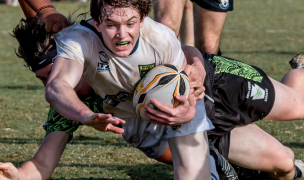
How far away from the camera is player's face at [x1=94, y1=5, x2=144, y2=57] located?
313 centimetres

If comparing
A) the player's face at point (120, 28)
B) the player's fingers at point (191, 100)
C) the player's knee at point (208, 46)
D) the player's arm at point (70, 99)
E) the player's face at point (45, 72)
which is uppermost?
the player's face at point (120, 28)

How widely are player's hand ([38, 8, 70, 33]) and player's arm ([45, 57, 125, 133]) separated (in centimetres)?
73

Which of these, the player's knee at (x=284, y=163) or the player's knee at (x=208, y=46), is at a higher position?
the player's knee at (x=208, y=46)

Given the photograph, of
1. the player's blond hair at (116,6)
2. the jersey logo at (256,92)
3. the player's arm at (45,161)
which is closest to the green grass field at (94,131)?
the player's arm at (45,161)

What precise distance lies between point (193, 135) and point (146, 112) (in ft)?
1.55

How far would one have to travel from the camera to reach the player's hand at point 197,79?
346 centimetres

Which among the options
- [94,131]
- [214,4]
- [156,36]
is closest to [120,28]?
[156,36]

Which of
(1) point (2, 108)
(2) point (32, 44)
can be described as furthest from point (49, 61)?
(1) point (2, 108)

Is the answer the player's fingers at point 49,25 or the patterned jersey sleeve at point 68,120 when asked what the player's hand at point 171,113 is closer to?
the patterned jersey sleeve at point 68,120

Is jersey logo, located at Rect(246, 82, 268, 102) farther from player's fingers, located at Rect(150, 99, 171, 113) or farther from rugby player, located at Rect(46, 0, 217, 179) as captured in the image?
player's fingers, located at Rect(150, 99, 171, 113)

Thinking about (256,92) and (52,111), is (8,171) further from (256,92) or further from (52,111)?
(256,92)

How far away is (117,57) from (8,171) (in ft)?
3.43

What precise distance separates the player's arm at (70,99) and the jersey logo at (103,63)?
0.72 feet

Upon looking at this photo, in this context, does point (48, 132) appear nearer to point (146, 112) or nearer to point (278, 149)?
point (146, 112)
